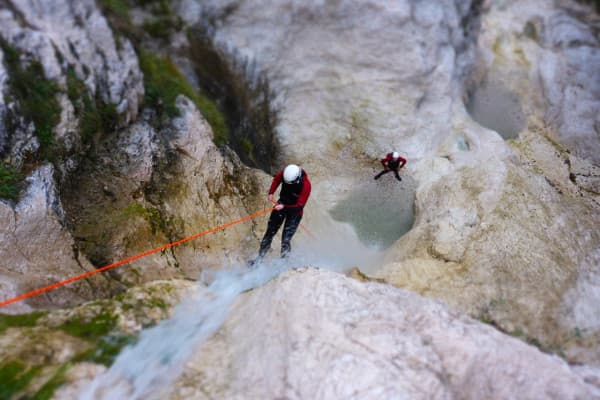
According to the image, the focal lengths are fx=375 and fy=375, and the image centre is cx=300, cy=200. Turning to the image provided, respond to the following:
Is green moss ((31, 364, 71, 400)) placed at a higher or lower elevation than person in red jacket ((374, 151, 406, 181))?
higher

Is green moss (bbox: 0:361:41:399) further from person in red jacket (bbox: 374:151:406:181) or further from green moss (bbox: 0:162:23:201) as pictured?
person in red jacket (bbox: 374:151:406:181)

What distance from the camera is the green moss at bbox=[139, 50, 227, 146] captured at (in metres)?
9.72

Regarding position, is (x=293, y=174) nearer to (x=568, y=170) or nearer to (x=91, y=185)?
(x=91, y=185)

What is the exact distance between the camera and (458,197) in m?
9.61

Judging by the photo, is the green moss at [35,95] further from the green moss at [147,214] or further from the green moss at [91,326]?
the green moss at [91,326]

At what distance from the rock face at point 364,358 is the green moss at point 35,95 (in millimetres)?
5499

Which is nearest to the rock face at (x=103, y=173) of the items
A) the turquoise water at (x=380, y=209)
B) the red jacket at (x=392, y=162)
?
the turquoise water at (x=380, y=209)

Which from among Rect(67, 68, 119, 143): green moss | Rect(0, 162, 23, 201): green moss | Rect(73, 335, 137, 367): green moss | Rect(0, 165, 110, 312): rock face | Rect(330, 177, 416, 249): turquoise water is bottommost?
Rect(330, 177, 416, 249): turquoise water

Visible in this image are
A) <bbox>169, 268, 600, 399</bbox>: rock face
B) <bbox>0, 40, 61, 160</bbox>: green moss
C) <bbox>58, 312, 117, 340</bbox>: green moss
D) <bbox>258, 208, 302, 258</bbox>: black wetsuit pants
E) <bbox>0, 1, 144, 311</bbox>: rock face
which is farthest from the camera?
<bbox>258, 208, 302, 258</bbox>: black wetsuit pants

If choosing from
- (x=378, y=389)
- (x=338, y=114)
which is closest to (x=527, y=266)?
(x=378, y=389)

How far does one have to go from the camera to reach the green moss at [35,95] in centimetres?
758

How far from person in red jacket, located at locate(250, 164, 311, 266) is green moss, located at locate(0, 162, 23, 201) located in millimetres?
4749

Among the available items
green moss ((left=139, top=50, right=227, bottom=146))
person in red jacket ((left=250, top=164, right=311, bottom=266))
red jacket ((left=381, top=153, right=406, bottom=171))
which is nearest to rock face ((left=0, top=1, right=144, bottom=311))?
green moss ((left=139, top=50, right=227, bottom=146))

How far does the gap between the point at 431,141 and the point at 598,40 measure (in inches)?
322
